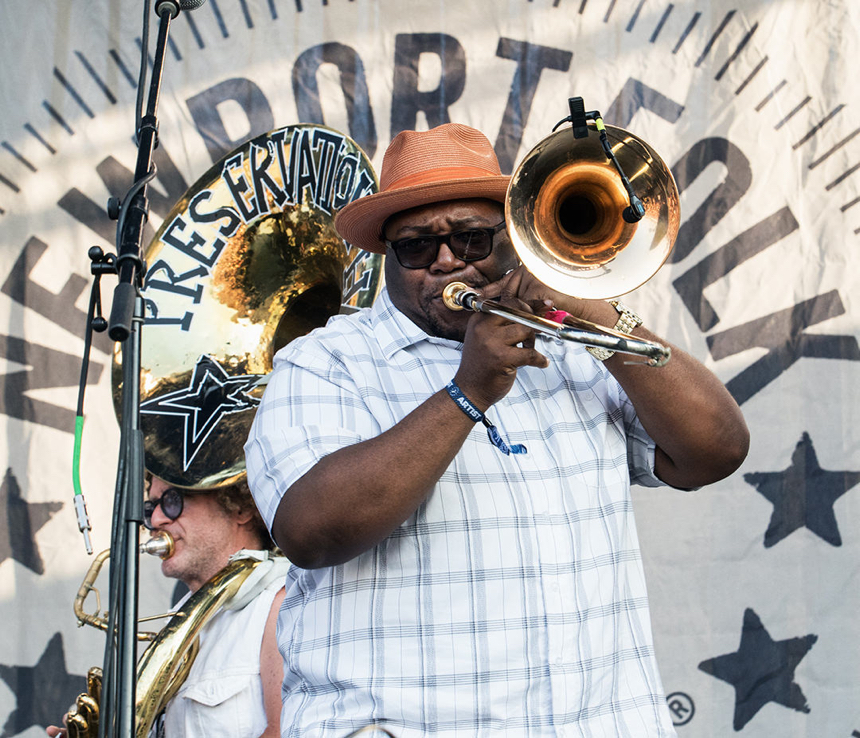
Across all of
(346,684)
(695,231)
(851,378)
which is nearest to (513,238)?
(346,684)

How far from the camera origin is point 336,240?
2.38 meters

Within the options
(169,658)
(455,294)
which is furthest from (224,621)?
(455,294)

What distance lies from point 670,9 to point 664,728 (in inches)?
89.4

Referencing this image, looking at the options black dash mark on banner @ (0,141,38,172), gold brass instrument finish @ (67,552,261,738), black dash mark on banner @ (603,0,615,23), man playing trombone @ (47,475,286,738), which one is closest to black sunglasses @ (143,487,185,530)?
man playing trombone @ (47,475,286,738)

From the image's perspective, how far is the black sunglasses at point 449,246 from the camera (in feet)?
5.72

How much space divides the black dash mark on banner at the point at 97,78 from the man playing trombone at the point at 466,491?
1.72 metres

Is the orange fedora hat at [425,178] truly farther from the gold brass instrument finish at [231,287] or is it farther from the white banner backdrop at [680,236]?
the white banner backdrop at [680,236]

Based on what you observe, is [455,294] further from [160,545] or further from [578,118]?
[160,545]

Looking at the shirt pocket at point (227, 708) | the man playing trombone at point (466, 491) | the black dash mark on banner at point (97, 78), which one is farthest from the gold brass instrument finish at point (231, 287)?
the black dash mark on banner at point (97, 78)

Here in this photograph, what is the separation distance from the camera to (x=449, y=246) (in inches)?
69.3

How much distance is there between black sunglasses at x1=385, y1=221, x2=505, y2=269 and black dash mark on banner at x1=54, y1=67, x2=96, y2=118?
5.93 feet

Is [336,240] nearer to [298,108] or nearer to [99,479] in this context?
[298,108]

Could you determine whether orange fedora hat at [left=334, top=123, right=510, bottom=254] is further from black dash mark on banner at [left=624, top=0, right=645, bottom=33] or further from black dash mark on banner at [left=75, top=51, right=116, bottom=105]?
black dash mark on banner at [left=75, top=51, right=116, bottom=105]

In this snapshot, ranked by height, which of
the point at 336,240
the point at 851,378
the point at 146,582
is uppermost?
the point at 336,240
